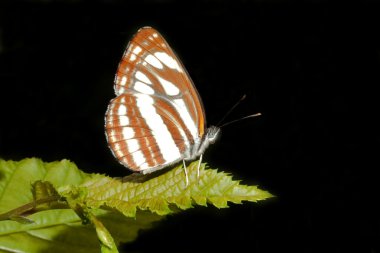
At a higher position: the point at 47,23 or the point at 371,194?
the point at 47,23

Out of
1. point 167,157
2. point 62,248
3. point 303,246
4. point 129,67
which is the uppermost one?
point 129,67

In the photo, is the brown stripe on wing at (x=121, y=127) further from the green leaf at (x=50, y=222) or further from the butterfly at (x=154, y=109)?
the green leaf at (x=50, y=222)

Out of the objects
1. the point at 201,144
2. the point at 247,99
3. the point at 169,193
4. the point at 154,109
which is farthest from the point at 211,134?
the point at 247,99

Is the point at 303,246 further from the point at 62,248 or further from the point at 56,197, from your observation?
the point at 56,197

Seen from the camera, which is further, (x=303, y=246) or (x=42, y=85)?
(x=42, y=85)

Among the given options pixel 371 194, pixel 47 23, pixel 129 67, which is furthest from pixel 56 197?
pixel 47 23

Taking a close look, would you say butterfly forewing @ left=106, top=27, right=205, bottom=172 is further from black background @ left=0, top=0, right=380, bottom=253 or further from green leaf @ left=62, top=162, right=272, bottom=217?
black background @ left=0, top=0, right=380, bottom=253

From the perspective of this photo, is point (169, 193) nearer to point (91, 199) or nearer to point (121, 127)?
point (91, 199)
